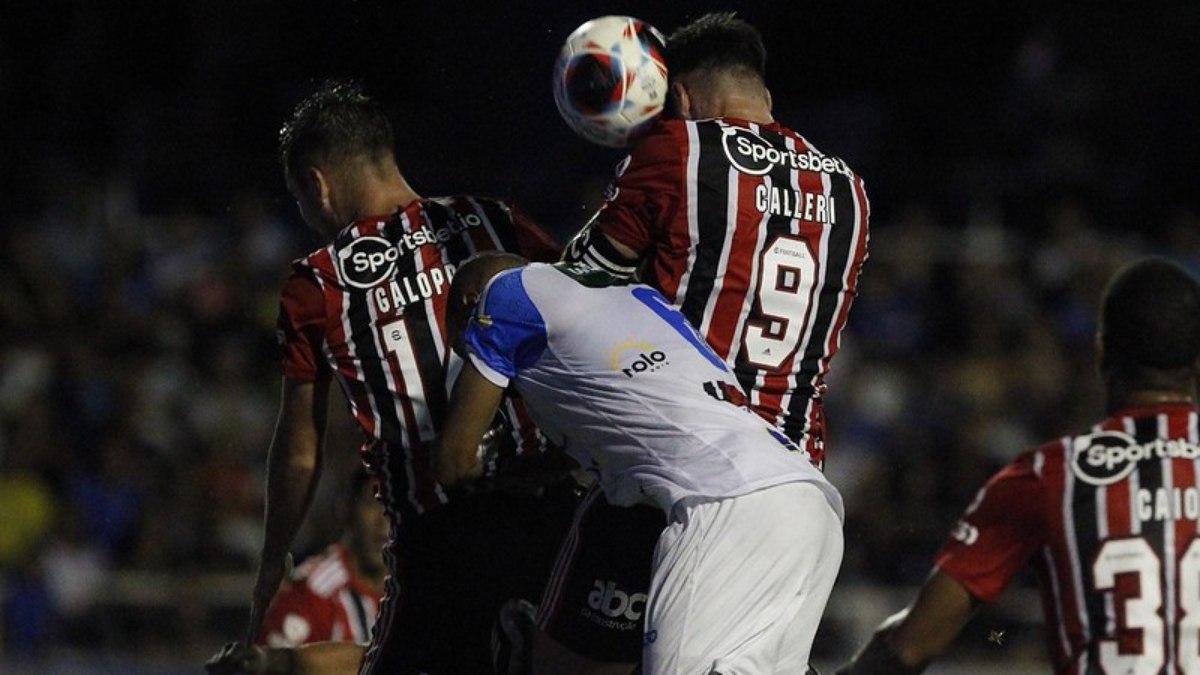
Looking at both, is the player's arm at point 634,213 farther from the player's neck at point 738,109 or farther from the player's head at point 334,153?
the player's head at point 334,153

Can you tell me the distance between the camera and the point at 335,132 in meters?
7.03

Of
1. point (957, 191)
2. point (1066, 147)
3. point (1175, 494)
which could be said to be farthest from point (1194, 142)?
point (1175, 494)

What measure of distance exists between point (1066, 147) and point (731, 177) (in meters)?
10.1

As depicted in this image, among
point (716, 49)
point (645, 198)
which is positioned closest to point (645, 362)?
point (645, 198)

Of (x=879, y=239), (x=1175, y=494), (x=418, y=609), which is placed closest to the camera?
(x=1175, y=494)

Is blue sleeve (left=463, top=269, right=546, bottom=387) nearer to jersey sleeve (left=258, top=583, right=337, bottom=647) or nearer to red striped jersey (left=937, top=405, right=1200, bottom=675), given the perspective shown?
red striped jersey (left=937, top=405, right=1200, bottom=675)

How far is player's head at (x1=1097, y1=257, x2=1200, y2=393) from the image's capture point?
510 centimetres

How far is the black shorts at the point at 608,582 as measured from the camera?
5836 millimetres

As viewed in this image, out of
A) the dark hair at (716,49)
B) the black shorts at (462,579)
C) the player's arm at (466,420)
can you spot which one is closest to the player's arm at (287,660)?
the black shorts at (462,579)

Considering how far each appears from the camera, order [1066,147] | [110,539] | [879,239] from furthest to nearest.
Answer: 1. [1066,147]
2. [879,239]
3. [110,539]

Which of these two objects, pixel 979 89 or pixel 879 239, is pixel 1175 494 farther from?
pixel 979 89

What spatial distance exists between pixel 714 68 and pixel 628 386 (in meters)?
1.32

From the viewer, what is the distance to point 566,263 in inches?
231

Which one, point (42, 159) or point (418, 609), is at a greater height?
point (42, 159)
